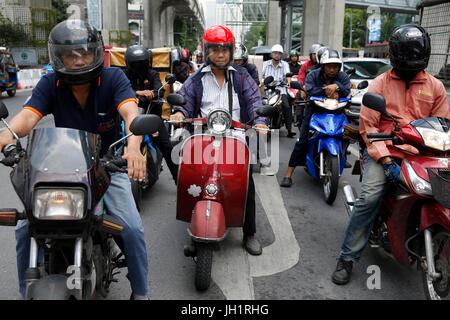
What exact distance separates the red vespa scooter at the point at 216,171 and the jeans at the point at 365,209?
2.89ft

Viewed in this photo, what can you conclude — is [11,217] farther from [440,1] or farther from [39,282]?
[440,1]

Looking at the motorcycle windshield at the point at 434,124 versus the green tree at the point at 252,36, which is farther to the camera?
the green tree at the point at 252,36

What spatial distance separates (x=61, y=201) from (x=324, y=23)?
2583 centimetres

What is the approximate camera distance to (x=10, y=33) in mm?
27547

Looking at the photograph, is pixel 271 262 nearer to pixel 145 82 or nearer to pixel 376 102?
pixel 376 102

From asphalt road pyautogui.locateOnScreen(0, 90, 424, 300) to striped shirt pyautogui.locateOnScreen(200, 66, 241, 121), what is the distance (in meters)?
1.28

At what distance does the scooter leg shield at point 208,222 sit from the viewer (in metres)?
3.22

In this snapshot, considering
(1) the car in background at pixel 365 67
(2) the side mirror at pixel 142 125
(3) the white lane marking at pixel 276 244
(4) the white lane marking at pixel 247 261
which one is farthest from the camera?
(1) the car in background at pixel 365 67

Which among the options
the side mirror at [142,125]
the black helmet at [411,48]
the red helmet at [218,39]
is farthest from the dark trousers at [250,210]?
the side mirror at [142,125]

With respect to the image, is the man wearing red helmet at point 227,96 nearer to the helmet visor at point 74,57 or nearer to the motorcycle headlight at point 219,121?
the motorcycle headlight at point 219,121

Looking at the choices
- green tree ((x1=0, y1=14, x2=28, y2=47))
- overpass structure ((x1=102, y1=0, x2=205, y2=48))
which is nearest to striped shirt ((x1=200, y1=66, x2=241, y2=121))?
green tree ((x1=0, y1=14, x2=28, y2=47))

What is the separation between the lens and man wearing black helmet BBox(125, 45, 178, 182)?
5383 millimetres

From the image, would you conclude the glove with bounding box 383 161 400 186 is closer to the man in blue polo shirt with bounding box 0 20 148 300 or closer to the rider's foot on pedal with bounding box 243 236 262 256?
the rider's foot on pedal with bounding box 243 236 262 256

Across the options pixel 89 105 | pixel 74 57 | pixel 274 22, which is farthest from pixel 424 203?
pixel 274 22
